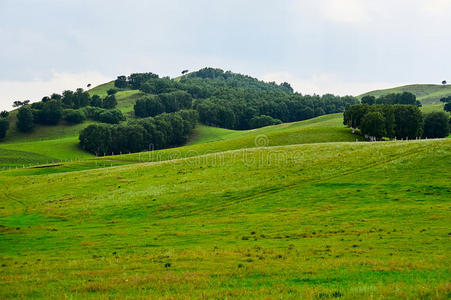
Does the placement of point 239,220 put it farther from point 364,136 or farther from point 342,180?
point 364,136

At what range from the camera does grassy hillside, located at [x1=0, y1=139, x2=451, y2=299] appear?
17.8 m

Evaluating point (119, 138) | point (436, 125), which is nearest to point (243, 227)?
point (436, 125)

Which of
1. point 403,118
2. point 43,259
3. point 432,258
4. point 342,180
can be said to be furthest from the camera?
point 403,118

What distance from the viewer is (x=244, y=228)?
3328cm

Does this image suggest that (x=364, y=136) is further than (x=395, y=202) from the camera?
Yes

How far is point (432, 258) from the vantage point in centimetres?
2100

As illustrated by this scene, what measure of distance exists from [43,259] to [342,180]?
37401 millimetres

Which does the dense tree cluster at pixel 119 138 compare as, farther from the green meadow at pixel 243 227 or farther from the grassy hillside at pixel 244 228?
the grassy hillside at pixel 244 228

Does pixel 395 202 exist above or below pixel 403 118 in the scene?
below

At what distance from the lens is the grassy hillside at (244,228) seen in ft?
58.5

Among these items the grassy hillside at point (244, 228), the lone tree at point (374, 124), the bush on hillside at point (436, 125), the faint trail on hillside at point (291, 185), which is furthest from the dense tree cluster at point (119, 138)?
the faint trail on hillside at point (291, 185)

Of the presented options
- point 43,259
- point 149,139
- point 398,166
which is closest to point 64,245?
point 43,259

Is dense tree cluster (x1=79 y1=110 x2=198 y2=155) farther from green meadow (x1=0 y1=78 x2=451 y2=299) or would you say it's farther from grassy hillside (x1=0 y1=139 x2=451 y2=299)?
grassy hillside (x1=0 y1=139 x2=451 y2=299)

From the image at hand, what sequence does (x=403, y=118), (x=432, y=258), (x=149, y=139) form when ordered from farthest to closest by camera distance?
(x=149, y=139)
(x=403, y=118)
(x=432, y=258)
